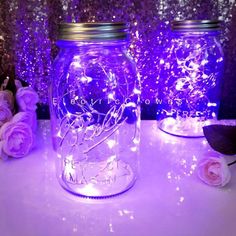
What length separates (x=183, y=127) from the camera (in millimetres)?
717

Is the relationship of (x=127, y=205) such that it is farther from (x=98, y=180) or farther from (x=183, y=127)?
(x=183, y=127)

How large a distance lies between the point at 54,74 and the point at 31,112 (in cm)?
13

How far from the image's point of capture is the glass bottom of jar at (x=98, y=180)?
47 cm

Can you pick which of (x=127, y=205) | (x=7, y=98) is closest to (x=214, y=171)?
(x=127, y=205)

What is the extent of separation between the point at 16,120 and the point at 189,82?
15.0 inches

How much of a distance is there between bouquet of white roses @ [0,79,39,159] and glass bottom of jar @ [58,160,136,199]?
0.37 feet

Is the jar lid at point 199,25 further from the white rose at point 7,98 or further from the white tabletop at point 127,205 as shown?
the white rose at point 7,98

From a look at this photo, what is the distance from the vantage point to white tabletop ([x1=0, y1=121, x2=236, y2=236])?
39 centimetres

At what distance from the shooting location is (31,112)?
2.09 ft

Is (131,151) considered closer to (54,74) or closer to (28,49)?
(54,74)

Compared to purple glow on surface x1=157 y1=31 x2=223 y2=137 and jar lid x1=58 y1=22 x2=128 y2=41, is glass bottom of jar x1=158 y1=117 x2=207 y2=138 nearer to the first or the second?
purple glow on surface x1=157 y1=31 x2=223 y2=137

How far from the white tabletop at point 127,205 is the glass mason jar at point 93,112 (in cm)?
3

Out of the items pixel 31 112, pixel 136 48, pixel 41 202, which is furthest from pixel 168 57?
pixel 41 202

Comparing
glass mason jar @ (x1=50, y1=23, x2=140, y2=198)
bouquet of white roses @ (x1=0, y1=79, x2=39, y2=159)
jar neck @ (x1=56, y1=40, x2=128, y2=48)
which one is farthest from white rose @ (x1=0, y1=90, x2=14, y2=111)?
jar neck @ (x1=56, y1=40, x2=128, y2=48)
